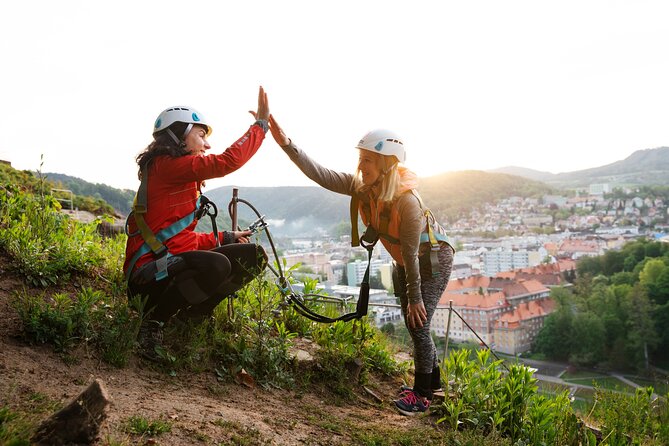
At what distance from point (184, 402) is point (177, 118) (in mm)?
2042

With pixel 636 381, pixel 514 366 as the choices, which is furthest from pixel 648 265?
pixel 514 366

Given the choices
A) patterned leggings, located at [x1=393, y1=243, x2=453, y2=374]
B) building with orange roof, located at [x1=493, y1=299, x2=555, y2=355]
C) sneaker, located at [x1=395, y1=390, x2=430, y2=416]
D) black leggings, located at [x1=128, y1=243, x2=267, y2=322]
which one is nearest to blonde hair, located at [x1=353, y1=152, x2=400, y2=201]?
patterned leggings, located at [x1=393, y1=243, x2=453, y2=374]

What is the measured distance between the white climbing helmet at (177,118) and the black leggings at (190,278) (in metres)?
0.97

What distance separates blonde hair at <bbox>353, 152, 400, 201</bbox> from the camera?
12.5 feet

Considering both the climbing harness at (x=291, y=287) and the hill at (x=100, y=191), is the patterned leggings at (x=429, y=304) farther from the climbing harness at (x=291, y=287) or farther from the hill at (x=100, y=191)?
the hill at (x=100, y=191)

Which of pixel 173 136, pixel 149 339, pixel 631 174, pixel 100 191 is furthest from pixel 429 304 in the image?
pixel 631 174

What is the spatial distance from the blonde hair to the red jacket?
3.16ft

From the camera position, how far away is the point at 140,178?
3.75 m

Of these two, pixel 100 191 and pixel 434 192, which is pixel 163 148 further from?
pixel 434 192

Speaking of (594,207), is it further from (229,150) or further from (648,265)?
(229,150)

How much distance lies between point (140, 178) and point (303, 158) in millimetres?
1321

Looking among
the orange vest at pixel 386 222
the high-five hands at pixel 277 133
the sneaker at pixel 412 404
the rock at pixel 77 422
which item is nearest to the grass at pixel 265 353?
the sneaker at pixel 412 404

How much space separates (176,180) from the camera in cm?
368

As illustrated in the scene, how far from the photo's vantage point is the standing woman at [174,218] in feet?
12.0
